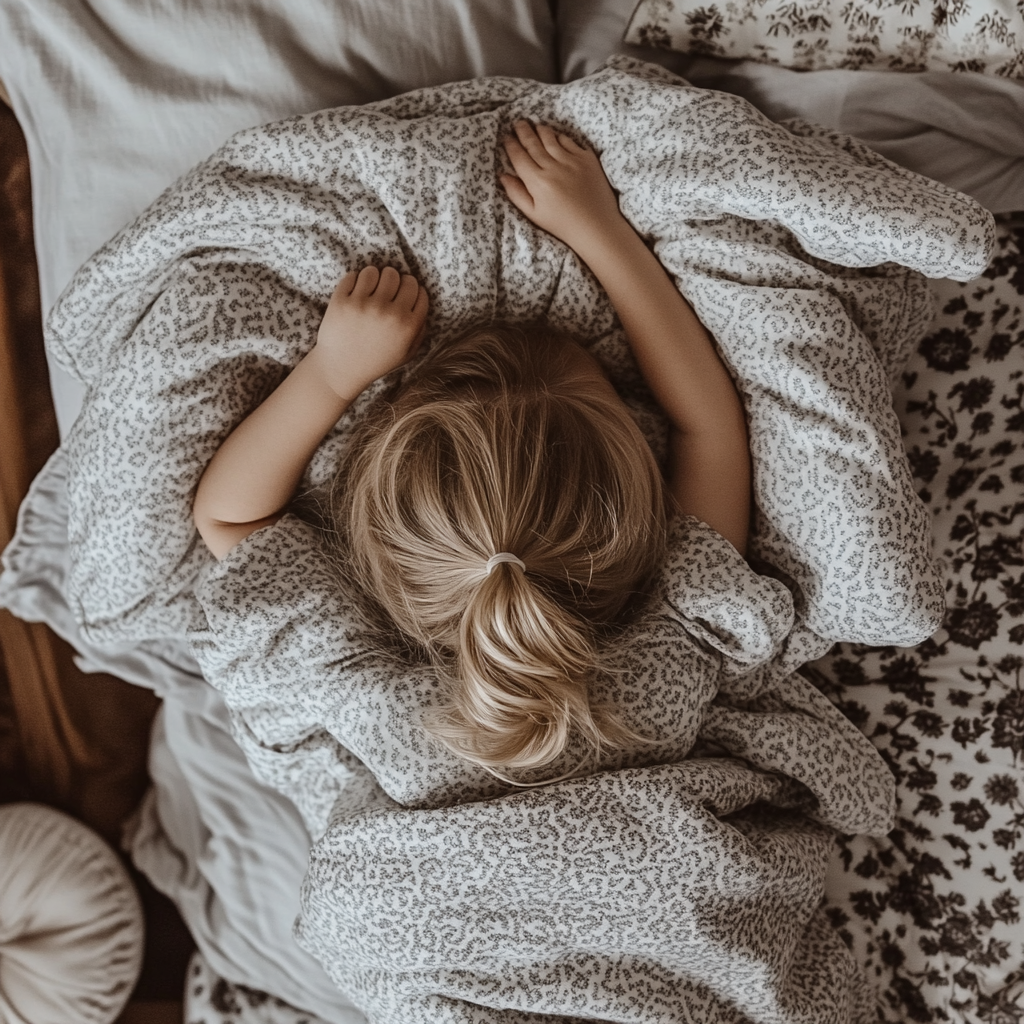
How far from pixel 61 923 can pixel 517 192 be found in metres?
1.02

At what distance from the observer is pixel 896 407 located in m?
1.13

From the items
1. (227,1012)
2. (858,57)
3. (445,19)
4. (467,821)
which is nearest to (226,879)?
(227,1012)

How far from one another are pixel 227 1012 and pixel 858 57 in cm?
135

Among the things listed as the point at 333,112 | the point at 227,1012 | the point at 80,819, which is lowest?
the point at 227,1012

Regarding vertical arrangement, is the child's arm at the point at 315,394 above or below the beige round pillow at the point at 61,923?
above

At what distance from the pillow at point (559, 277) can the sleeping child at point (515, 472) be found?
29 mm

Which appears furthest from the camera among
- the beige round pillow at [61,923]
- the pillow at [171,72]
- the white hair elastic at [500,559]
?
the beige round pillow at [61,923]

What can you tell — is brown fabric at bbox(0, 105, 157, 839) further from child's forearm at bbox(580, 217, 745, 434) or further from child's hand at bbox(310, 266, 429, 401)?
child's forearm at bbox(580, 217, 745, 434)

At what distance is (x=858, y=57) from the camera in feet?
3.39

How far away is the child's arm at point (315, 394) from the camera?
901 mm

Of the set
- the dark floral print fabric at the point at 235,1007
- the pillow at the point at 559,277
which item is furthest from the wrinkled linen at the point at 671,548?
the dark floral print fabric at the point at 235,1007

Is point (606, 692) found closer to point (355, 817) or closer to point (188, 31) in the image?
point (355, 817)

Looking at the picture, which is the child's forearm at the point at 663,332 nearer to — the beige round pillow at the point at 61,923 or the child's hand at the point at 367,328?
the child's hand at the point at 367,328

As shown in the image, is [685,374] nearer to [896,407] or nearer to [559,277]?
[559,277]
